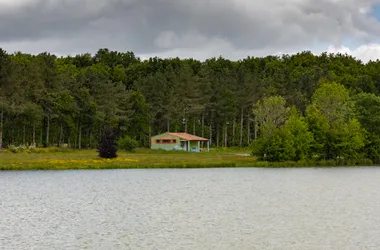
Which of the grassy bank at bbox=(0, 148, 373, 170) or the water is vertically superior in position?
the grassy bank at bbox=(0, 148, 373, 170)

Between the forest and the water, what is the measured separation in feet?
80.0

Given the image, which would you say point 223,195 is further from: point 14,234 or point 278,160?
point 278,160

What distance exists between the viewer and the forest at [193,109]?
99.8m

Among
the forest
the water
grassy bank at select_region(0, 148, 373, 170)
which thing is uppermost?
the forest

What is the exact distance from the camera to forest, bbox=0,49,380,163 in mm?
99750

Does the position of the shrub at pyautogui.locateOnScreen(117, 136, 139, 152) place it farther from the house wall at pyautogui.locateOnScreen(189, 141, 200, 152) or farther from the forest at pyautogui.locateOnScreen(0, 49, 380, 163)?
the house wall at pyautogui.locateOnScreen(189, 141, 200, 152)

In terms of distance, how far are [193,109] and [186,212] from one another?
333 feet

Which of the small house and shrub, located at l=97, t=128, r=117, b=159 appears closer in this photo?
shrub, located at l=97, t=128, r=117, b=159

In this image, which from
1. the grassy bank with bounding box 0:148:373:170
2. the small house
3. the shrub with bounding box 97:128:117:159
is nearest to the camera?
the grassy bank with bounding box 0:148:373:170

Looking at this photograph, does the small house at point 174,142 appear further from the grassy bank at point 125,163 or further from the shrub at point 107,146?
the shrub at point 107,146

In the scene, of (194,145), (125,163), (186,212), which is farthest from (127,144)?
(186,212)

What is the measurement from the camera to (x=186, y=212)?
43.9m

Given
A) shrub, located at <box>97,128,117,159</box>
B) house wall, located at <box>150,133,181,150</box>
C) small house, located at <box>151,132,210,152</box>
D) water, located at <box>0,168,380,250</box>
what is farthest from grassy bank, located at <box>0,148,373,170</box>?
house wall, located at <box>150,133,181,150</box>

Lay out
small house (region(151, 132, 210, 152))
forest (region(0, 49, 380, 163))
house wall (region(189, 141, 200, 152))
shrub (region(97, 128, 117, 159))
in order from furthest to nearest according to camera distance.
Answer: house wall (region(189, 141, 200, 152)), small house (region(151, 132, 210, 152)), forest (region(0, 49, 380, 163)), shrub (region(97, 128, 117, 159))
